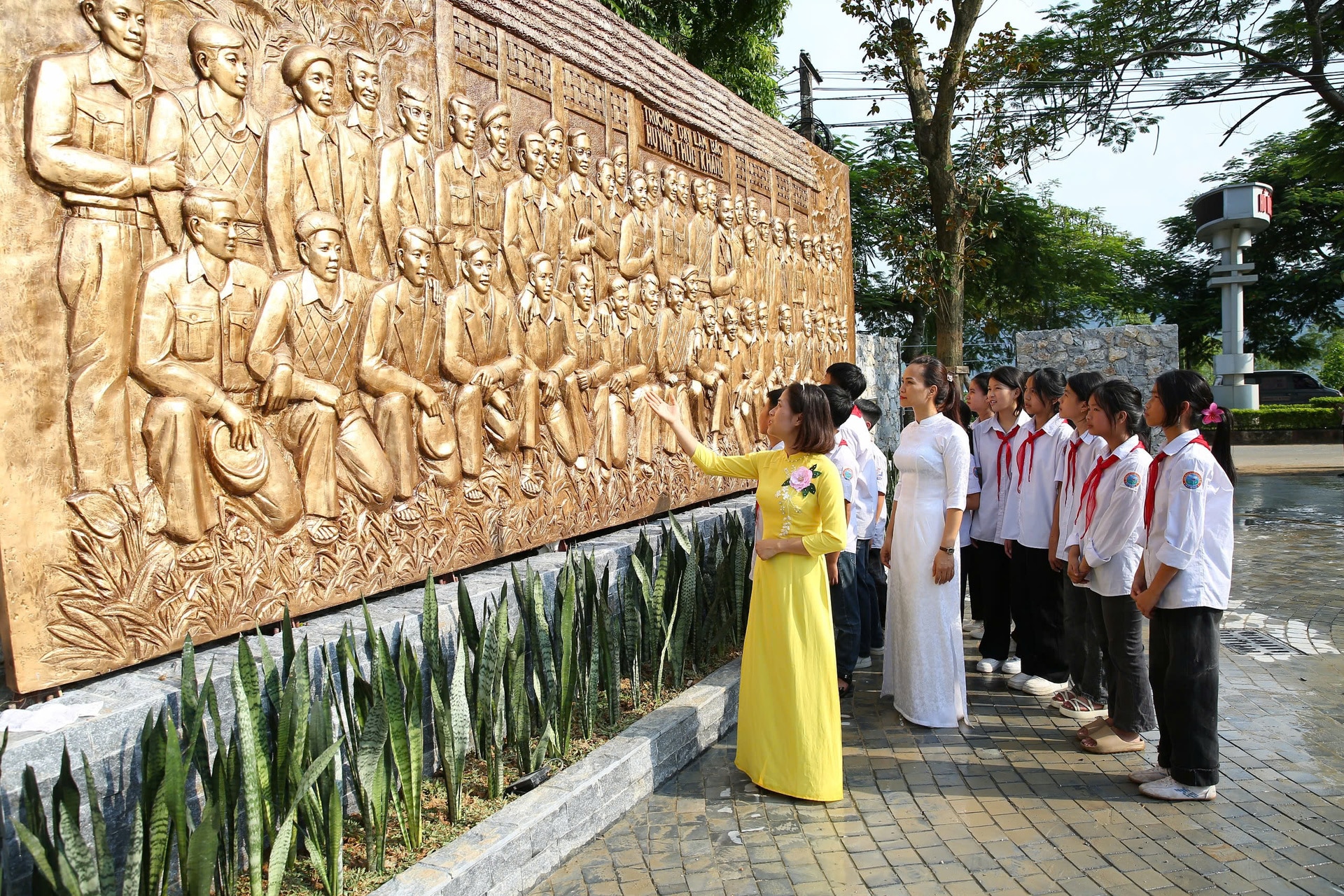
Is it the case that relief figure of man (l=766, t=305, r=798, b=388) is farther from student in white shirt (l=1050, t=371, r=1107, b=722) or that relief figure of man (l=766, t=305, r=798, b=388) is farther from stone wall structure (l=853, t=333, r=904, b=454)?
student in white shirt (l=1050, t=371, r=1107, b=722)

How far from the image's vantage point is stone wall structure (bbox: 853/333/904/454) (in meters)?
10.9

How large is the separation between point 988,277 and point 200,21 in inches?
725

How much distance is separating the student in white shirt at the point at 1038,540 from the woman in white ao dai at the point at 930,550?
752mm

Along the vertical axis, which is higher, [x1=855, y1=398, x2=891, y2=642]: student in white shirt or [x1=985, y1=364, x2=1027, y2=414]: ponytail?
[x1=985, y1=364, x2=1027, y2=414]: ponytail

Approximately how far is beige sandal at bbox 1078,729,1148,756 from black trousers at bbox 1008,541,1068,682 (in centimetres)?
85

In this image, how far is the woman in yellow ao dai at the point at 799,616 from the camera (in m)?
3.38

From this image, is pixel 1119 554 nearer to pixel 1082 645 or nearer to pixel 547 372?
pixel 1082 645

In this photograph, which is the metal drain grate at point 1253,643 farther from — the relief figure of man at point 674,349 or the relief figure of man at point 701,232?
the relief figure of man at point 701,232

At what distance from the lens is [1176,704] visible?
335 centimetres

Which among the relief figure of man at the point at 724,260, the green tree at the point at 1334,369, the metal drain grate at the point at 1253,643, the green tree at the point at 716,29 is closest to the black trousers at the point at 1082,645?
the metal drain grate at the point at 1253,643

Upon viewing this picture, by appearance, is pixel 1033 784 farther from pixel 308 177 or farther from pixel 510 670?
pixel 308 177

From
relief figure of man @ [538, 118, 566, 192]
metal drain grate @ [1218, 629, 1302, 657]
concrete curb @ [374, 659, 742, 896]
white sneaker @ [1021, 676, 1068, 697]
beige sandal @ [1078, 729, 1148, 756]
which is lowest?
metal drain grate @ [1218, 629, 1302, 657]

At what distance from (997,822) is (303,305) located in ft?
10.3

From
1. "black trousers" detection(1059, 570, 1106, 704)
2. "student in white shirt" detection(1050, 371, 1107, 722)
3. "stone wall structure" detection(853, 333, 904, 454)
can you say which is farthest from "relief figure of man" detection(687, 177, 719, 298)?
"stone wall structure" detection(853, 333, 904, 454)
